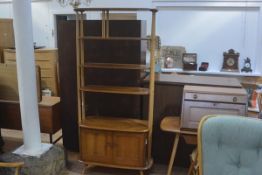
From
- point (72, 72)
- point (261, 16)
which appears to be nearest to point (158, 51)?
point (261, 16)

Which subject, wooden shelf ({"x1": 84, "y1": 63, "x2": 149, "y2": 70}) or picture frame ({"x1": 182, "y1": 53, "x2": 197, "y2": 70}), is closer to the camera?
wooden shelf ({"x1": 84, "y1": 63, "x2": 149, "y2": 70})

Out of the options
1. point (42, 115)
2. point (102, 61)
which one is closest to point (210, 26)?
point (102, 61)

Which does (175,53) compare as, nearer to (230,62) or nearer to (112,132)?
(230,62)

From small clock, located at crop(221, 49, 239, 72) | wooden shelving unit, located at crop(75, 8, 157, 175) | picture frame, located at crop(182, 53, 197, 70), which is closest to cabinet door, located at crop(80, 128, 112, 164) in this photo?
wooden shelving unit, located at crop(75, 8, 157, 175)

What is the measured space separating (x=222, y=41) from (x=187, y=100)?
314 cm

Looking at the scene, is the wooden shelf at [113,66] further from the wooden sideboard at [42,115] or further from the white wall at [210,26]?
the white wall at [210,26]

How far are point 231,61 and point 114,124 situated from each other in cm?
318

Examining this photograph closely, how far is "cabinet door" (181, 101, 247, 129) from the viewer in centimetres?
242

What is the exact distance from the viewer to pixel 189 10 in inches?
209

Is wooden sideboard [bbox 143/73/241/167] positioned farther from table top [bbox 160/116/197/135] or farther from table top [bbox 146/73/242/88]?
table top [bbox 160/116/197/135]

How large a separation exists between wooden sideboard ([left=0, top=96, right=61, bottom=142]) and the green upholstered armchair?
6.45ft

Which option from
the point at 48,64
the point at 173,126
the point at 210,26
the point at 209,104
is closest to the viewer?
the point at 209,104

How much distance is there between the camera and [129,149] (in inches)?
109

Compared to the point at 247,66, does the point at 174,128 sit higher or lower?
lower
